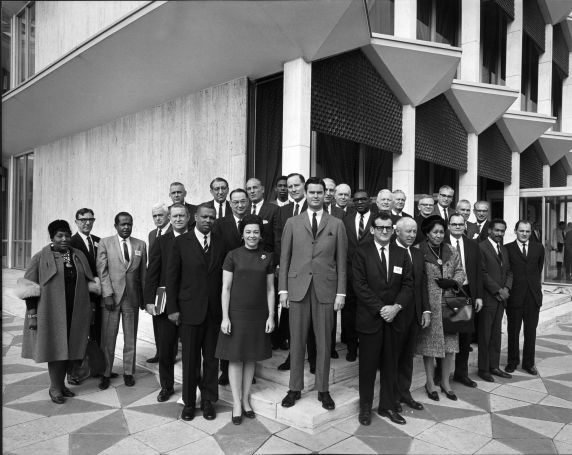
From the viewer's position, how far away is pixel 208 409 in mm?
3688

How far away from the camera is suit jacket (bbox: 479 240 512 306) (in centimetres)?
477

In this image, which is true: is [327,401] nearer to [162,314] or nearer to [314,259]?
[314,259]

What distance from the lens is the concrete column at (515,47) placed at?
12.2 m

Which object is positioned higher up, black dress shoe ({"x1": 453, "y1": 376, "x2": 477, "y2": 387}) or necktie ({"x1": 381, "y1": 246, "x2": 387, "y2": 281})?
necktie ({"x1": 381, "y1": 246, "x2": 387, "y2": 281})

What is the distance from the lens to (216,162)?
7.34 metres

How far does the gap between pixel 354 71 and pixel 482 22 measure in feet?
23.7

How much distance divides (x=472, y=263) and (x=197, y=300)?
2755mm

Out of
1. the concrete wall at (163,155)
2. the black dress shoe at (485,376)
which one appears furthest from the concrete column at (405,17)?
the black dress shoe at (485,376)

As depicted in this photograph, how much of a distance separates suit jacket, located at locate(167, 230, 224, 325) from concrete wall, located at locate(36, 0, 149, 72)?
276 cm

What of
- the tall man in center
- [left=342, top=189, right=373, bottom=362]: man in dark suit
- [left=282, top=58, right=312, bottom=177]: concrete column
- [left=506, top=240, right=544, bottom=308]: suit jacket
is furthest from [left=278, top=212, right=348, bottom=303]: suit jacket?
[left=282, top=58, right=312, bottom=177]: concrete column

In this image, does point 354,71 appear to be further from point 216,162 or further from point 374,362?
point 374,362

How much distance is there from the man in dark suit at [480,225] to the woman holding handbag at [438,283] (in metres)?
1.81

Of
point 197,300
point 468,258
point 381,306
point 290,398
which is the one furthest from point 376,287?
point 197,300

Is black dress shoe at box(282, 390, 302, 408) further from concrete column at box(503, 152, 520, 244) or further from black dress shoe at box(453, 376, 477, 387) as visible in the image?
concrete column at box(503, 152, 520, 244)
